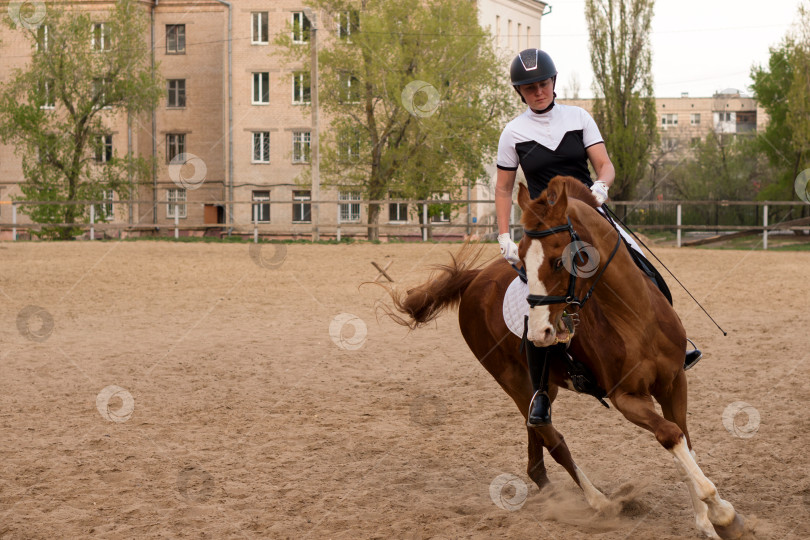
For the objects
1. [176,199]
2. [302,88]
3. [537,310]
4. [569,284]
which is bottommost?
[537,310]

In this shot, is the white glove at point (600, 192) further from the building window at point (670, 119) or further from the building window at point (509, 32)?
the building window at point (670, 119)

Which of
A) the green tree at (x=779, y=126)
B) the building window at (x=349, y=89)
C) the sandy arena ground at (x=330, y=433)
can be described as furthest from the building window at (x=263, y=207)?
the sandy arena ground at (x=330, y=433)

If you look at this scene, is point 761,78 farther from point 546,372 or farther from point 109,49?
point 546,372

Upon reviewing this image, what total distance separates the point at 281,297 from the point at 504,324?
10.9 meters

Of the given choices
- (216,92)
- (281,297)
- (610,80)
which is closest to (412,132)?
(610,80)

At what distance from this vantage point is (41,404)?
7.94m

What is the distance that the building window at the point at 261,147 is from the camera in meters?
51.6

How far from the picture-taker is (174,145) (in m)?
53.7

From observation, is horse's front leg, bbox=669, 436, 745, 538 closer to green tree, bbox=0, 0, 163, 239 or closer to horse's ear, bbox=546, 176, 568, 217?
horse's ear, bbox=546, 176, 568, 217

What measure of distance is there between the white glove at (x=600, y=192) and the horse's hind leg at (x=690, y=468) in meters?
1.08

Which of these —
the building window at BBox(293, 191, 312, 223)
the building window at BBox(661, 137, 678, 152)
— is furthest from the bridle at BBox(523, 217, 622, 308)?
the building window at BBox(661, 137, 678, 152)

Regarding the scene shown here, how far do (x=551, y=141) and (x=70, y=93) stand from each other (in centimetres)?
3937

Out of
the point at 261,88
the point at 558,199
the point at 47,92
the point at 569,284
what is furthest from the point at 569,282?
the point at 261,88

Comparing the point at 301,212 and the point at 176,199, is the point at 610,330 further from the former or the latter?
the point at 176,199
